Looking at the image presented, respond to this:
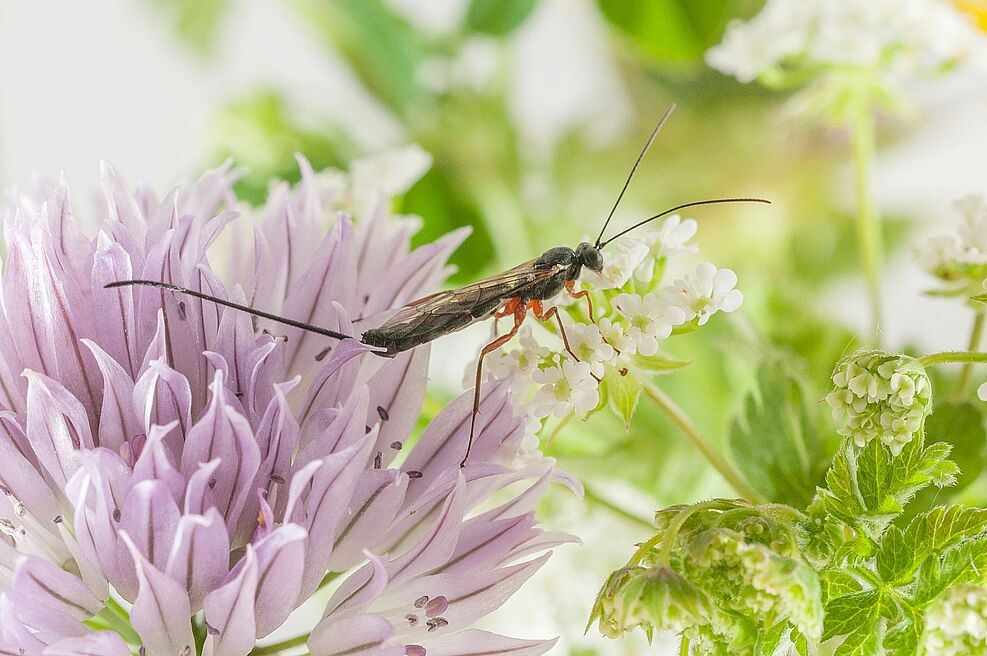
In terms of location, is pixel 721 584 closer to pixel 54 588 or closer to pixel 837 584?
pixel 837 584

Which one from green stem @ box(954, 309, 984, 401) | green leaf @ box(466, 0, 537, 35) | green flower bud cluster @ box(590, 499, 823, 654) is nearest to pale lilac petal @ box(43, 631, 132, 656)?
green flower bud cluster @ box(590, 499, 823, 654)

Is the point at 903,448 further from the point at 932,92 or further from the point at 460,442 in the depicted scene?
the point at 932,92

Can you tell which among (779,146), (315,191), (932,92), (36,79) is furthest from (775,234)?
(36,79)

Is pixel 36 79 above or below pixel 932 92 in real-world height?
above

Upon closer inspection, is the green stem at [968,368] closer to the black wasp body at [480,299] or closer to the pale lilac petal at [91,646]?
the black wasp body at [480,299]

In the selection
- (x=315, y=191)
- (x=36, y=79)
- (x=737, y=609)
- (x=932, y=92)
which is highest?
(x=36, y=79)

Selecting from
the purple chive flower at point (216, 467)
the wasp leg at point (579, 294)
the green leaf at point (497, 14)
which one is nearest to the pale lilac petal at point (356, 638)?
the purple chive flower at point (216, 467)

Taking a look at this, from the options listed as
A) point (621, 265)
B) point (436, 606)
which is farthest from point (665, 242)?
point (436, 606)
